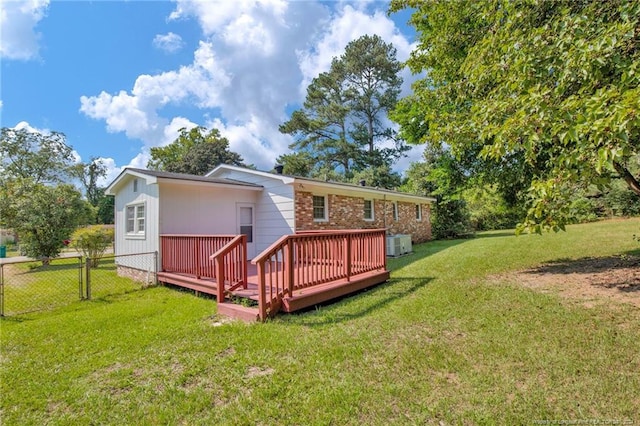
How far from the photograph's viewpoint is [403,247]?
42.3ft

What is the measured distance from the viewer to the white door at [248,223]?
10.1 metres

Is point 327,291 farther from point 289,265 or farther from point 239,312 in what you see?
point 239,312

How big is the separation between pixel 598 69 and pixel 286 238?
465 centimetres

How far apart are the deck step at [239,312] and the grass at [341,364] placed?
0.66ft

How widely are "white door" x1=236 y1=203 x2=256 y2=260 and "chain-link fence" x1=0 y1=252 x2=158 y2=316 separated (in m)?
2.78

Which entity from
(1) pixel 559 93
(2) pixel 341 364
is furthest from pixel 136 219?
(1) pixel 559 93

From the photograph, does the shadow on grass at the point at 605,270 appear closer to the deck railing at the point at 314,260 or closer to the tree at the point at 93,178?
the deck railing at the point at 314,260

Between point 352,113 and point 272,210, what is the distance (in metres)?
22.6

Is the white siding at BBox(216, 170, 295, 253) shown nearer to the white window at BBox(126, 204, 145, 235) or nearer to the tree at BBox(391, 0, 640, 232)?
the white window at BBox(126, 204, 145, 235)

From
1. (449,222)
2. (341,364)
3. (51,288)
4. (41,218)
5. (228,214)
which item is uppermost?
(41,218)

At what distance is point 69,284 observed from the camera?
349 inches

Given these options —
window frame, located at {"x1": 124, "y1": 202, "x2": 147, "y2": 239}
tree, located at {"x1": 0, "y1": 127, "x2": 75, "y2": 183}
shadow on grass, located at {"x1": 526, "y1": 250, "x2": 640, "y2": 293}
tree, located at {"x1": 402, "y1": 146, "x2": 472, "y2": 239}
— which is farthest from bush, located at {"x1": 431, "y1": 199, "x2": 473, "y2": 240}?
tree, located at {"x1": 0, "y1": 127, "x2": 75, "y2": 183}

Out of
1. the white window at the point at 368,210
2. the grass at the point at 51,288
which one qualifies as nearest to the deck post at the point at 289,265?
the grass at the point at 51,288

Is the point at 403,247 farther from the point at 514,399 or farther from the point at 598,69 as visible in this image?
the point at 514,399
